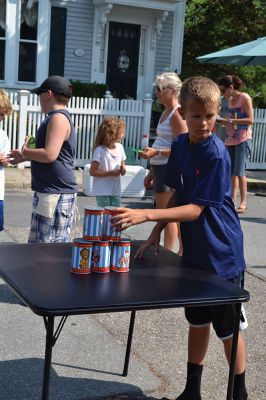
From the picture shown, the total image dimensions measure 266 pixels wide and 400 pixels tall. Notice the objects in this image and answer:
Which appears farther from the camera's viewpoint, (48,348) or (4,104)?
(4,104)

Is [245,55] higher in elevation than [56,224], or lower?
higher

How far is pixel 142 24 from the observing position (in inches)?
685

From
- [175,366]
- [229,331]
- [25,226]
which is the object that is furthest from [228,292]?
[25,226]

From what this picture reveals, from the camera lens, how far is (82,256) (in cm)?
308

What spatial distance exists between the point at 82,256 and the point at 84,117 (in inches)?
404

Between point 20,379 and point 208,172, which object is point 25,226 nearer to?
point 20,379

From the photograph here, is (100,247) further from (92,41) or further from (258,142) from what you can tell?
(92,41)

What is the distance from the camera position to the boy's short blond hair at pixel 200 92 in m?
3.15

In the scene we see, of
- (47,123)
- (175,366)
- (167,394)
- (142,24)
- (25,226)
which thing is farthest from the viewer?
(142,24)

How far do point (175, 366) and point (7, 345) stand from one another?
111 centimetres

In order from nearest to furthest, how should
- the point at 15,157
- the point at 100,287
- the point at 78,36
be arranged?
the point at 100,287 → the point at 15,157 → the point at 78,36

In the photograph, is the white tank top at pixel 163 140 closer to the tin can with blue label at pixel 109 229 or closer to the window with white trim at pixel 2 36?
the tin can with blue label at pixel 109 229

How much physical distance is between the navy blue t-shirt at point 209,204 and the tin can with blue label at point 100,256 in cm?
48

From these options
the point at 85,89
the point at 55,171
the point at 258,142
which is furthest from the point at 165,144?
the point at 85,89
